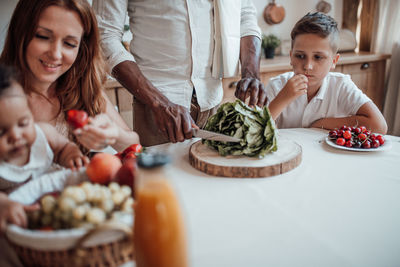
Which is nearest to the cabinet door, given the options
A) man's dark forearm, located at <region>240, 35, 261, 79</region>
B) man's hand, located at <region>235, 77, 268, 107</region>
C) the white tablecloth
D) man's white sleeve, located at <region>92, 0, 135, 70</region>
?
man's dark forearm, located at <region>240, 35, 261, 79</region>

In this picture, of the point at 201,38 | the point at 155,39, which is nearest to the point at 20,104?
the point at 155,39

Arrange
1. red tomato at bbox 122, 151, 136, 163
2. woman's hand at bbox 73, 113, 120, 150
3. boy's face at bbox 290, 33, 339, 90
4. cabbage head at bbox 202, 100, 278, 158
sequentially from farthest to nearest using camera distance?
boy's face at bbox 290, 33, 339, 90
cabbage head at bbox 202, 100, 278, 158
red tomato at bbox 122, 151, 136, 163
woman's hand at bbox 73, 113, 120, 150

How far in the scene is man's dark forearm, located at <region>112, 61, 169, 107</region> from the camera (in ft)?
4.53

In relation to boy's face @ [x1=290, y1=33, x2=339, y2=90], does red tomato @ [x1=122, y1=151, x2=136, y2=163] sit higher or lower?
lower

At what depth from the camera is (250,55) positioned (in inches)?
71.1

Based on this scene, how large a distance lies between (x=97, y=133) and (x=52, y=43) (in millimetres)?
342

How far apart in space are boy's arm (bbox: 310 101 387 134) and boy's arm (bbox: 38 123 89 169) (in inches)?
47.0

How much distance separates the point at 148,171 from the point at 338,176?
77cm

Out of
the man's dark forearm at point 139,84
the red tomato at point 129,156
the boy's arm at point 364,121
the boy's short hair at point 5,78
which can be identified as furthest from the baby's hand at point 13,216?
the boy's arm at point 364,121

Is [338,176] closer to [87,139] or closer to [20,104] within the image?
[87,139]

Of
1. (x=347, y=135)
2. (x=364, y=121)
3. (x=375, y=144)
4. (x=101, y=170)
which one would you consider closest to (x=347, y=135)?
(x=347, y=135)

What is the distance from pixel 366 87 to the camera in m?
3.38

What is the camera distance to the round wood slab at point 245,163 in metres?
1.05

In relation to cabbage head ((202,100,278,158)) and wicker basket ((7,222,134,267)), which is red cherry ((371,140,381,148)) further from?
wicker basket ((7,222,134,267))
